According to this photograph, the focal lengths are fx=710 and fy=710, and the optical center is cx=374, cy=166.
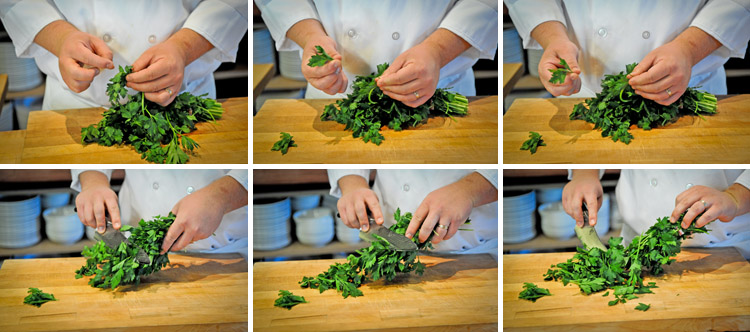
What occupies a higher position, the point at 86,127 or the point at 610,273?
the point at 86,127

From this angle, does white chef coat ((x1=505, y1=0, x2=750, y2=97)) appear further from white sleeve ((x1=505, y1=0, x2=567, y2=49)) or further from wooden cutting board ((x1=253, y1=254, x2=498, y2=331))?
wooden cutting board ((x1=253, y1=254, x2=498, y2=331))

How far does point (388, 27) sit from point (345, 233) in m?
0.62

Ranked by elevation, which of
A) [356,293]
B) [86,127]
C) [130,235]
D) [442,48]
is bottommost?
[356,293]

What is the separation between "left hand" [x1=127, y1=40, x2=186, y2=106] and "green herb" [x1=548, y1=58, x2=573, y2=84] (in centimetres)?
105

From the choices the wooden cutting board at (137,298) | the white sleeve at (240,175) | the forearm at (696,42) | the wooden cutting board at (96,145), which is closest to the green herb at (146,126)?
the wooden cutting board at (96,145)

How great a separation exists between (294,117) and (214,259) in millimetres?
505

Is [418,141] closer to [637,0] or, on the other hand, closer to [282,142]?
[282,142]

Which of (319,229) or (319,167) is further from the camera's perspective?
(319,229)

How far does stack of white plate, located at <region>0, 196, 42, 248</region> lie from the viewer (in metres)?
2.13

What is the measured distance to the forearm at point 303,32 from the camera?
6.72ft

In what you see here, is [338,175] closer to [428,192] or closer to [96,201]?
[428,192]

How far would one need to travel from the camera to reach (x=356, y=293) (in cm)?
206

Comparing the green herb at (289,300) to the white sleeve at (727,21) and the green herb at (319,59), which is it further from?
the white sleeve at (727,21)

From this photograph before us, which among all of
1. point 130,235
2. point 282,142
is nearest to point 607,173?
point 282,142
